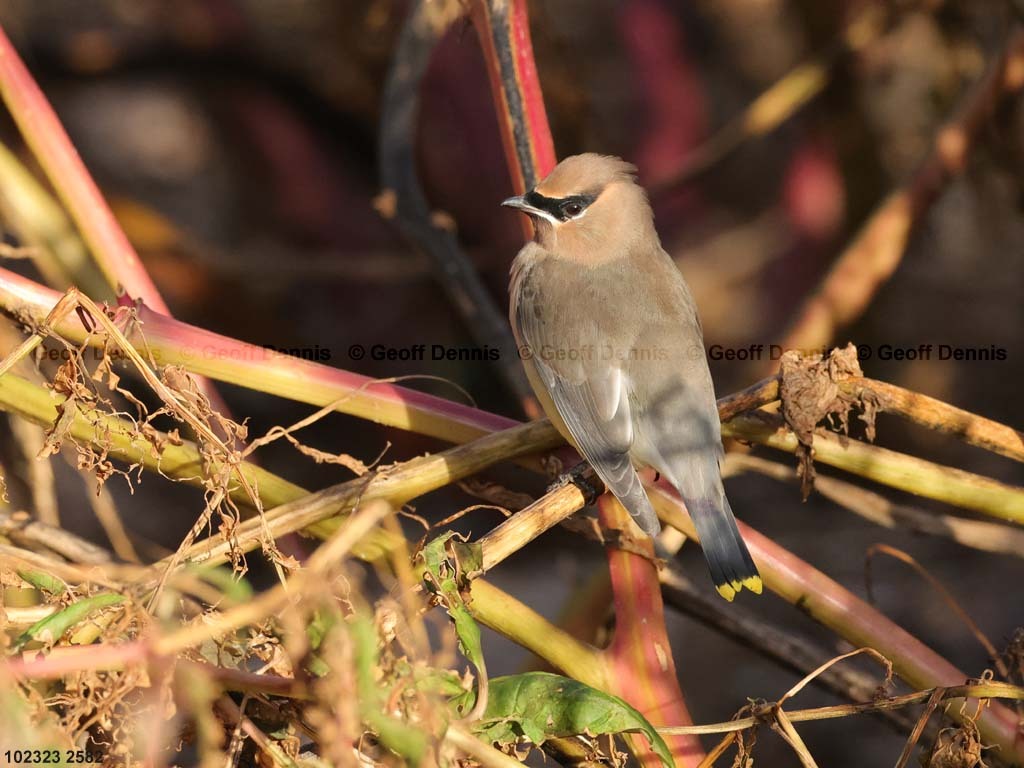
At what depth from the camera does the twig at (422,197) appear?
4023 millimetres

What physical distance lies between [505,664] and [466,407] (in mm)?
2311

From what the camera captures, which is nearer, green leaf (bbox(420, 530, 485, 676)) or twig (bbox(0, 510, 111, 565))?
green leaf (bbox(420, 530, 485, 676))

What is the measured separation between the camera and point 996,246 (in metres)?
5.91

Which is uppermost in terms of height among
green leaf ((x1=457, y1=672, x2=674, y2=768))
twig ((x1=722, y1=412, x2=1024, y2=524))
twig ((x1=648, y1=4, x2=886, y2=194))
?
twig ((x1=648, y1=4, x2=886, y2=194))

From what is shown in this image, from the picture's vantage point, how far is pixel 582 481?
3027mm

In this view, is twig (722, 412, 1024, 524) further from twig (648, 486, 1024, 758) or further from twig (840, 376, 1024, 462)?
twig (648, 486, 1024, 758)

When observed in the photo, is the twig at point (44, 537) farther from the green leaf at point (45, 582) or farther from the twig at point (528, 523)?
the twig at point (528, 523)

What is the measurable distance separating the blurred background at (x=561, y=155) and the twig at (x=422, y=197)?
33.1 inches

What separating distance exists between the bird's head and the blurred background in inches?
47.1

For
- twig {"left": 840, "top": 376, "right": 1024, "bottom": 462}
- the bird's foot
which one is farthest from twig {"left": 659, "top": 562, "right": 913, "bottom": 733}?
twig {"left": 840, "top": 376, "right": 1024, "bottom": 462}

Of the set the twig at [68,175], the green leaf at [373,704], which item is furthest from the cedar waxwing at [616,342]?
the green leaf at [373,704]

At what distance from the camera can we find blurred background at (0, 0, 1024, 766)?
17.1ft

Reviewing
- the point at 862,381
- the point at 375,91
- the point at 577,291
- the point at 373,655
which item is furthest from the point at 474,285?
the point at 373,655

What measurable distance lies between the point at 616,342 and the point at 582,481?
683 millimetres
